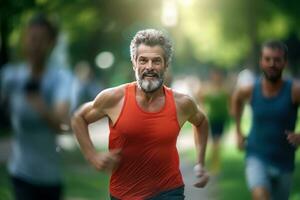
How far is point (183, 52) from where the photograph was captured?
6612 cm

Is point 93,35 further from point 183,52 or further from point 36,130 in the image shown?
point 183,52

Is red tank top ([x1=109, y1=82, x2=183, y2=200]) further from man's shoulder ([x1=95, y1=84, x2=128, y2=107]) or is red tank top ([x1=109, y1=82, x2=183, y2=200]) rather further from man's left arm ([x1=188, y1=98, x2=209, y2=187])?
man's left arm ([x1=188, y1=98, x2=209, y2=187])

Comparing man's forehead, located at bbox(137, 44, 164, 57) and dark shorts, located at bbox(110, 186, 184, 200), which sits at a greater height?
man's forehead, located at bbox(137, 44, 164, 57)

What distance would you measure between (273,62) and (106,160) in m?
2.47

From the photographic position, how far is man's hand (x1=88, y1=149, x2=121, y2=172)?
5234mm

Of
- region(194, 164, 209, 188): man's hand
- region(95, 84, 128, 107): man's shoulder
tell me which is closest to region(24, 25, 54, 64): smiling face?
region(95, 84, 128, 107): man's shoulder

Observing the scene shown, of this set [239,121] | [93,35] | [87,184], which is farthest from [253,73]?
[239,121]

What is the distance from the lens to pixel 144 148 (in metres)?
A: 5.45

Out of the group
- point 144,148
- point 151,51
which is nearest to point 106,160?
point 144,148

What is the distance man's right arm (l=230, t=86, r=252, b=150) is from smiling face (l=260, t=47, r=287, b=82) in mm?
260

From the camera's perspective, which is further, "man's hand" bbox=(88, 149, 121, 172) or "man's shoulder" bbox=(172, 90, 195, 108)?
"man's shoulder" bbox=(172, 90, 195, 108)

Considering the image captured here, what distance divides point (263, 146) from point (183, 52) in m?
59.1

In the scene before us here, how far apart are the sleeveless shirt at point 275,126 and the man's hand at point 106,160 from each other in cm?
212

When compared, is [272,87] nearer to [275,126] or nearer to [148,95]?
[275,126]
